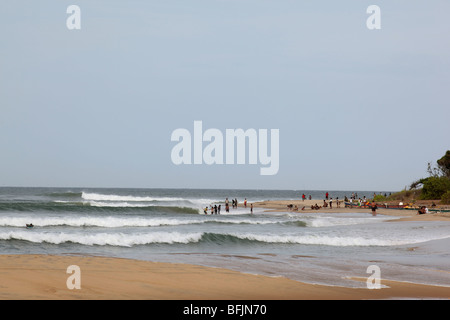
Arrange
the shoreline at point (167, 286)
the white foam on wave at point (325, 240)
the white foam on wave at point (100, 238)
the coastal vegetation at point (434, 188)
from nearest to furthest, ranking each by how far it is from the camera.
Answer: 1. the shoreline at point (167, 286)
2. the white foam on wave at point (100, 238)
3. the white foam on wave at point (325, 240)
4. the coastal vegetation at point (434, 188)

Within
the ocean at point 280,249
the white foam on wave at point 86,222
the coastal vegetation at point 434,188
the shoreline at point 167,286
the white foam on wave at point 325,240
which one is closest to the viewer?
the shoreline at point 167,286

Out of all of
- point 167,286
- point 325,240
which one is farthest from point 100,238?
point 167,286

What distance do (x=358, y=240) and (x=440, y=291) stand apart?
586 inches

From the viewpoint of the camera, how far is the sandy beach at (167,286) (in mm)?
11898

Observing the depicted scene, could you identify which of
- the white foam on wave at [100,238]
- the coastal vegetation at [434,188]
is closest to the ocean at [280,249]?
the white foam on wave at [100,238]

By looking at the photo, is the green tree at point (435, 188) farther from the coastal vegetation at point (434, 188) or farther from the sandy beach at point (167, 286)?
the sandy beach at point (167, 286)

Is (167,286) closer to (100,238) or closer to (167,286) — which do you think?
(167,286)

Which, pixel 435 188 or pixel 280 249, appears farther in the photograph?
pixel 435 188

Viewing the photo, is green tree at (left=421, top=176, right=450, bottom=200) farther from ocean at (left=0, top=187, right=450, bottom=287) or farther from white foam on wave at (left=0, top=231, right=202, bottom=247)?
white foam on wave at (left=0, top=231, right=202, bottom=247)

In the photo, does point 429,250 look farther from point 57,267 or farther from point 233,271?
point 57,267

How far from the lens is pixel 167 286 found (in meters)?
13.2

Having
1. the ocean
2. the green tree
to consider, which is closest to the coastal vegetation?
the green tree

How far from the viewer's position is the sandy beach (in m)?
11.9

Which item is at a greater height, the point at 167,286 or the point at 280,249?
the point at 167,286
